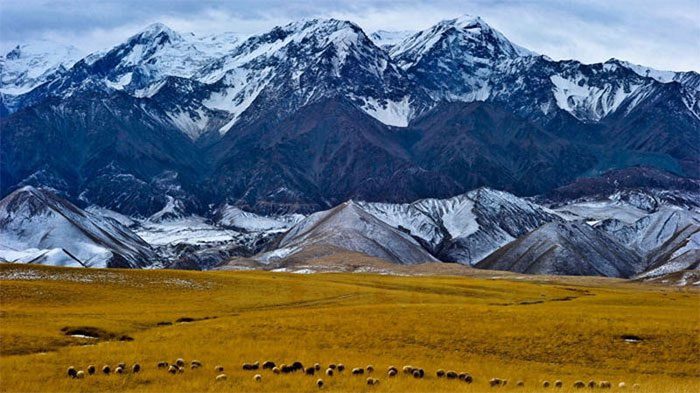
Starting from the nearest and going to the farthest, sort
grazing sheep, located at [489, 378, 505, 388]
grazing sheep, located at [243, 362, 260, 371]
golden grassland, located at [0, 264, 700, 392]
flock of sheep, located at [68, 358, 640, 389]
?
golden grassland, located at [0, 264, 700, 392], flock of sheep, located at [68, 358, 640, 389], grazing sheep, located at [489, 378, 505, 388], grazing sheep, located at [243, 362, 260, 371]

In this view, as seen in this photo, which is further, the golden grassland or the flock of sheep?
the flock of sheep

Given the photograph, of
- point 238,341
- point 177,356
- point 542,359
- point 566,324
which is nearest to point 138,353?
point 177,356

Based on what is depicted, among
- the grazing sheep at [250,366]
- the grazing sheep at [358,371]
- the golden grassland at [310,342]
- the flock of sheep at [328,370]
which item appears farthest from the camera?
the grazing sheep at [250,366]

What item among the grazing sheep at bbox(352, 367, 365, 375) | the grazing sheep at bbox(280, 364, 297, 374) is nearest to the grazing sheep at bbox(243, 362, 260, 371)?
the grazing sheep at bbox(280, 364, 297, 374)

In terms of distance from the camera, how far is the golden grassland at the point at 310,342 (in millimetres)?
38125

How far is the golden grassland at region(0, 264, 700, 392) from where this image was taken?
125ft

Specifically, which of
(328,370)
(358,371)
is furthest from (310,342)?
(328,370)

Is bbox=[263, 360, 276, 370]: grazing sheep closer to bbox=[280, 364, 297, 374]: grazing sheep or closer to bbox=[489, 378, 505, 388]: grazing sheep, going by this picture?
bbox=[280, 364, 297, 374]: grazing sheep

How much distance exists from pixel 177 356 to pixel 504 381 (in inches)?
653

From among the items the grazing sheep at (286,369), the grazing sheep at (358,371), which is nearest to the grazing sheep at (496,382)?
the grazing sheep at (358,371)

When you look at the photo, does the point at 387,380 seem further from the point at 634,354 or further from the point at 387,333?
the point at 634,354

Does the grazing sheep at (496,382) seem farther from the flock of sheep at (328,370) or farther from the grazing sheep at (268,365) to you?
the grazing sheep at (268,365)

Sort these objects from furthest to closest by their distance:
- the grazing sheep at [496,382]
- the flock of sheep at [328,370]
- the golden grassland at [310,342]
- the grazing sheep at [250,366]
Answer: the grazing sheep at [250,366], the grazing sheep at [496,382], the flock of sheep at [328,370], the golden grassland at [310,342]

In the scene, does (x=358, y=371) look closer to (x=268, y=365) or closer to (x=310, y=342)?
(x=268, y=365)
